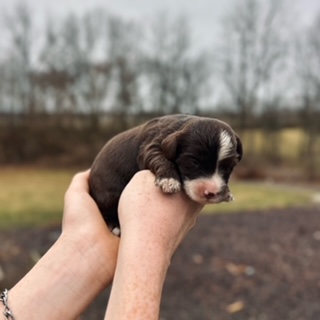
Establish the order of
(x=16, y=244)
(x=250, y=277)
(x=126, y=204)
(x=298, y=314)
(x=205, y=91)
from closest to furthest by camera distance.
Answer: (x=126, y=204) < (x=298, y=314) < (x=250, y=277) < (x=16, y=244) < (x=205, y=91)

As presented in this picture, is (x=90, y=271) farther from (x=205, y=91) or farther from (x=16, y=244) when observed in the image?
(x=205, y=91)

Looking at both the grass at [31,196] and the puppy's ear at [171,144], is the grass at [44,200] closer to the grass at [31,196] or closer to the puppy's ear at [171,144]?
the grass at [31,196]

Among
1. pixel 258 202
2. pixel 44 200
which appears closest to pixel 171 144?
pixel 258 202

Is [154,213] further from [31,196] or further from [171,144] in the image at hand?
[31,196]

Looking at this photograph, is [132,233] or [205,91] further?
[205,91]

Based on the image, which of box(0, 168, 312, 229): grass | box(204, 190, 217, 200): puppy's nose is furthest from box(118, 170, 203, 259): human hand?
box(0, 168, 312, 229): grass

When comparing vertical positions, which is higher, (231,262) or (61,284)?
(61,284)

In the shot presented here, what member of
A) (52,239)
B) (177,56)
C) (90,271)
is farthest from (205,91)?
(90,271)
